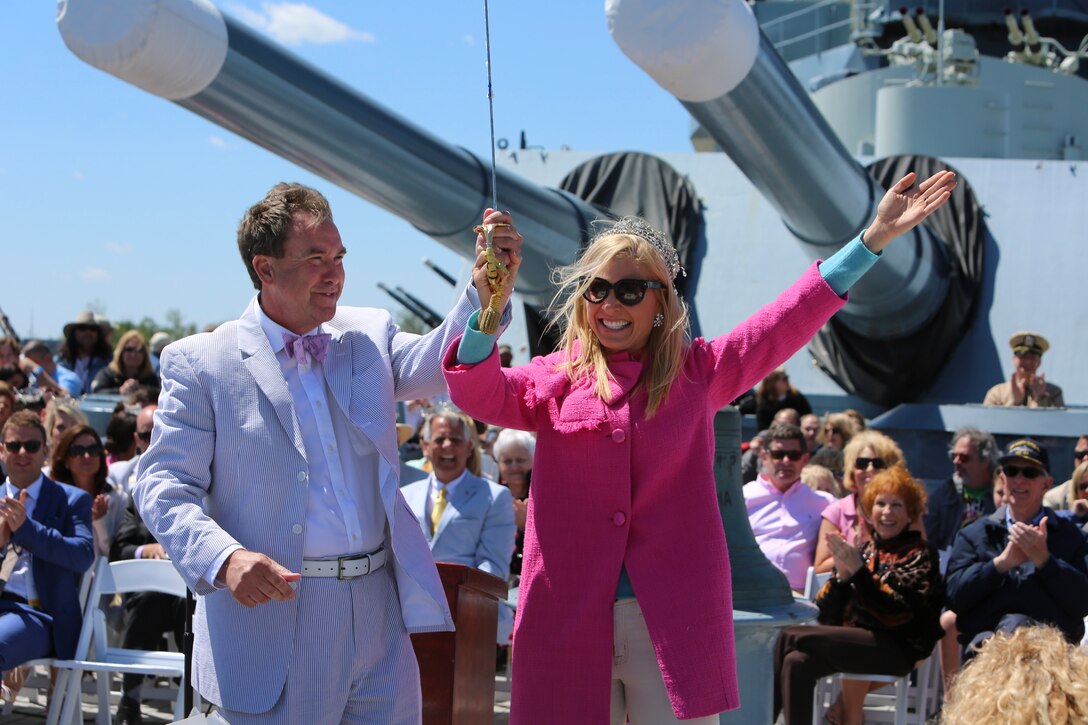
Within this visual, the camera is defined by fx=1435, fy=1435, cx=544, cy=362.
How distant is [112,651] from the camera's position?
5168 millimetres

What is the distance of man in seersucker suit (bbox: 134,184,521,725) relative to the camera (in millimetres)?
2625

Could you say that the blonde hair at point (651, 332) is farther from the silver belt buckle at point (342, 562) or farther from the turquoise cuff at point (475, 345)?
the silver belt buckle at point (342, 562)

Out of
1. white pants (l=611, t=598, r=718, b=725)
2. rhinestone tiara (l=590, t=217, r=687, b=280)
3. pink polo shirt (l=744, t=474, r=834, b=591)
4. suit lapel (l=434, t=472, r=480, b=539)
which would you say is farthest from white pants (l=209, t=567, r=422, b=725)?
pink polo shirt (l=744, t=474, r=834, b=591)

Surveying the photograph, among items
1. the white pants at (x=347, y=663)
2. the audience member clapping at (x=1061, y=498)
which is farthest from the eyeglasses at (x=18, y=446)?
the audience member clapping at (x=1061, y=498)

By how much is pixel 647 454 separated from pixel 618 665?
0.41m

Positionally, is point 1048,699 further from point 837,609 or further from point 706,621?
point 837,609

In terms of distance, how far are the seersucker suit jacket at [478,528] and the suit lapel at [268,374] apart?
300 cm

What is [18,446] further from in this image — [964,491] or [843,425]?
[843,425]

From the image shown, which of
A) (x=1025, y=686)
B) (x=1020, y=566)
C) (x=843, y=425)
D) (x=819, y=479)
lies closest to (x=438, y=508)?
(x=819, y=479)

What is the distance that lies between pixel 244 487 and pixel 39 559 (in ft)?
9.28

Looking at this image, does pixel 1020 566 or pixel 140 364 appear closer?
pixel 1020 566

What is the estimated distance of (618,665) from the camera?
9.00 feet

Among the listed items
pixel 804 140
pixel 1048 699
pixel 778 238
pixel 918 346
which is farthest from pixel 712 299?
pixel 1048 699

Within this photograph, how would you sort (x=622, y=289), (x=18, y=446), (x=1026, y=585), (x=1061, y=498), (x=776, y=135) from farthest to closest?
1. (x=776, y=135)
2. (x=1061, y=498)
3. (x=18, y=446)
4. (x=1026, y=585)
5. (x=622, y=289)
